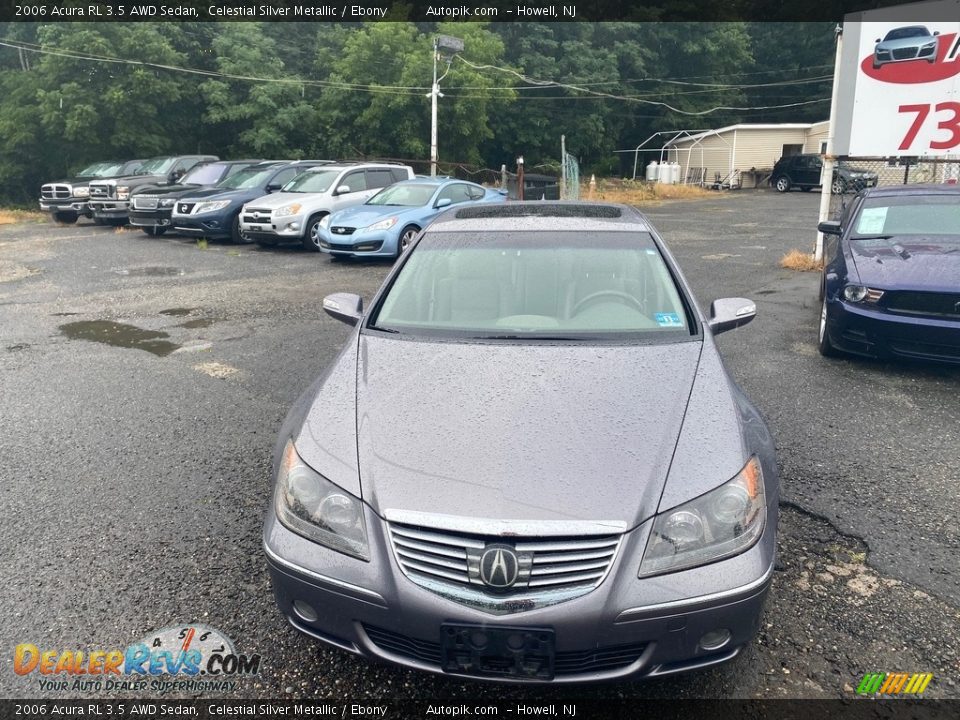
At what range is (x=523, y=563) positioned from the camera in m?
2.16

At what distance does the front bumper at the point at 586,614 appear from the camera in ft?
7.02

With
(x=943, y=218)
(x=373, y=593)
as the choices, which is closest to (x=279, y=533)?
(x=373, y=593)

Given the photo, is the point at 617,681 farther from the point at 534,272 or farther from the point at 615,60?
the point at 615,60

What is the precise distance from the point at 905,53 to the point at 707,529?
36.1 ft

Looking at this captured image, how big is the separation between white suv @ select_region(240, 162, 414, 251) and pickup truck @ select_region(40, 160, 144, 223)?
26.2 ft

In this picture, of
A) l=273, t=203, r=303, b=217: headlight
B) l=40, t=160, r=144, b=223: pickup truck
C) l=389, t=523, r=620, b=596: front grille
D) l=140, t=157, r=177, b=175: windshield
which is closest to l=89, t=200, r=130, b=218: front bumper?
l=40, t=160, r=144, b=223: pickup truck

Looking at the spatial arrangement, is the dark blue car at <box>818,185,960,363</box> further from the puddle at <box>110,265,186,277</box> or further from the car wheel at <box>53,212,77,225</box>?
the car wheel at <box>53,212,77,225</box>

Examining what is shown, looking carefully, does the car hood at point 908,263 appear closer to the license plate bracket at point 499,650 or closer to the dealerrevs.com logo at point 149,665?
the license plate bracket at point 499,650

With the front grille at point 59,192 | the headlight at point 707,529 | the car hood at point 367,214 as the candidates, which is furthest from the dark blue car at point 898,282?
the front grille at point 59,192

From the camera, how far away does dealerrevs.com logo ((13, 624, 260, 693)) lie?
2594mm

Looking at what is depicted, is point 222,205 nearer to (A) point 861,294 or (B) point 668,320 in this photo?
(A) point 861,294

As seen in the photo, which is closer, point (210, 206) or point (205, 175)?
point (210, 206)

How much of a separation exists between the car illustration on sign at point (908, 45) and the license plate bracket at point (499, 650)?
11.5 meters

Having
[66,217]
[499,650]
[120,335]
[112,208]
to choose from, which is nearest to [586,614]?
[499,650]
